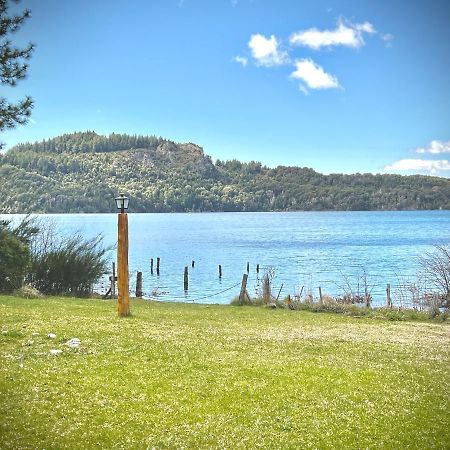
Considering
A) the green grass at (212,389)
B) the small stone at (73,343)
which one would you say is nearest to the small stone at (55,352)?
the green grass at (212,389)

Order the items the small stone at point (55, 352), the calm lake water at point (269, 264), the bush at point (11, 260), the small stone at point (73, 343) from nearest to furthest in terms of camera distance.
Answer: the small stone at point (55, 352), the small stone at point (73, 343), the bush at point (11, 260), the calm lake water at point (269, 264)

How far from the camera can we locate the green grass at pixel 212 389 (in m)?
9.30

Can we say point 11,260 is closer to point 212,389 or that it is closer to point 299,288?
point 212,389

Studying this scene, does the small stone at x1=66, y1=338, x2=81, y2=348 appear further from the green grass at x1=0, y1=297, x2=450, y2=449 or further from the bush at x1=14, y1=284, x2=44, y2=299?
the bush at x1=14, y1=284, x2=44, y2=299

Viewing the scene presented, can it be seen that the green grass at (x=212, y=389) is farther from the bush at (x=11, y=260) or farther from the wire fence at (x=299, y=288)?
the wire fence at (x=299, y=288)

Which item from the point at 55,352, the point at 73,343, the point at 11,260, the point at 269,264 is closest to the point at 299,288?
the point at 269,264

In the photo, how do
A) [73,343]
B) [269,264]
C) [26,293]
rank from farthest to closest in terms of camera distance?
[269,264], [26,293], [73,343]

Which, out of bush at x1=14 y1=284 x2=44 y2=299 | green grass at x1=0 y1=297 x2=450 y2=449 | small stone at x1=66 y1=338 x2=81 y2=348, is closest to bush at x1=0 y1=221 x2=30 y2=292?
bush at x1=14 y1=284 x2=44 y2=299

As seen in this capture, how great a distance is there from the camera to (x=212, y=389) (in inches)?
460

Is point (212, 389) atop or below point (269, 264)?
atop

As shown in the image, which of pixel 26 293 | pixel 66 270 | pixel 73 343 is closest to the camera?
pixel 73 343

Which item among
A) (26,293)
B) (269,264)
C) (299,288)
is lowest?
(299,288)

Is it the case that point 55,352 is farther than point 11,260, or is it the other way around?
point 11,260

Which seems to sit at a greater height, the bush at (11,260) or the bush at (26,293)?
the bush at (11,260)
